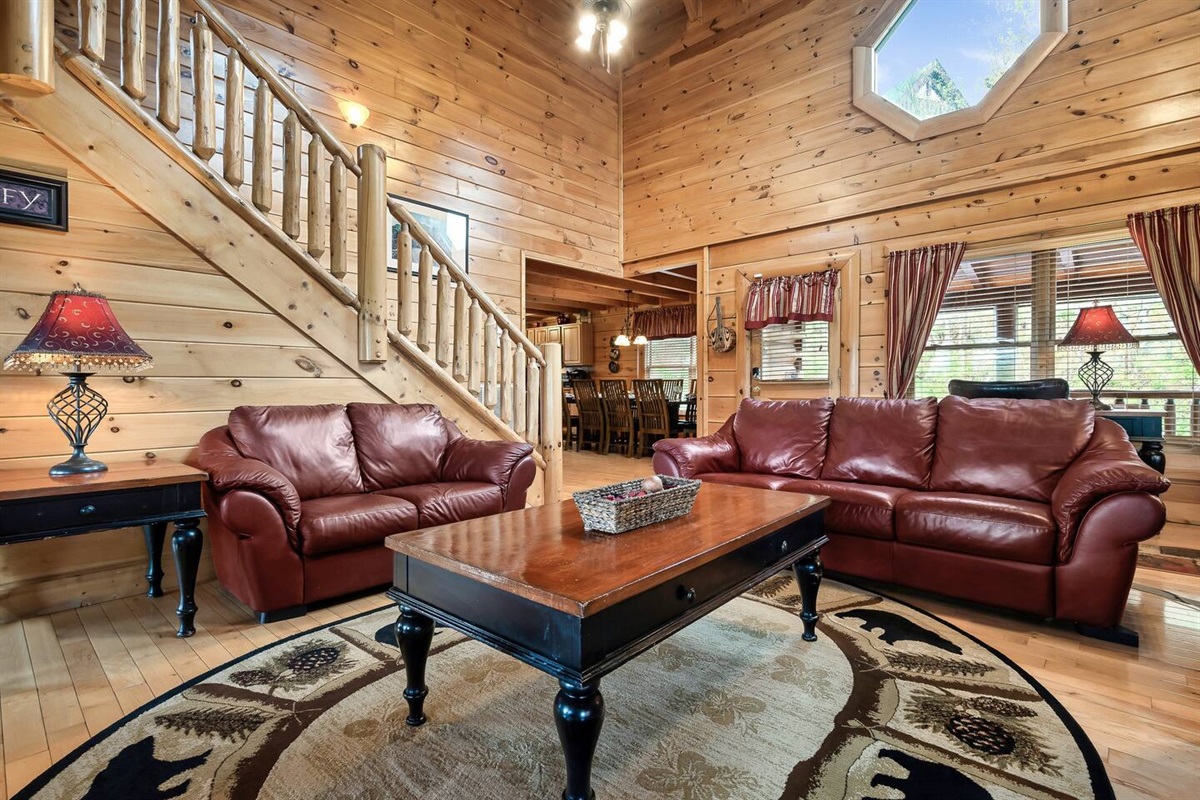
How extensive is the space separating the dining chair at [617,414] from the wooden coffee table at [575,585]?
18.4 ft

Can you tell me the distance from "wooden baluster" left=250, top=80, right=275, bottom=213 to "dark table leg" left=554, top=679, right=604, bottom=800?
298 cm

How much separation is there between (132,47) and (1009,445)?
4.55 meters

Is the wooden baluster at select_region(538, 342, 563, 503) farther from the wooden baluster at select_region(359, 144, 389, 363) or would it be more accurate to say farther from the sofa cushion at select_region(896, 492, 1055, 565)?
the sofa cushion at select_region(896, 492, 1055, 565)

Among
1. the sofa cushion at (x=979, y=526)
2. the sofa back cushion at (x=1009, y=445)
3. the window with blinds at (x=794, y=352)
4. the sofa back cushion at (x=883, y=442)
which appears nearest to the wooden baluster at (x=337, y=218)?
the sofa back cushion at (x=883, y=442)

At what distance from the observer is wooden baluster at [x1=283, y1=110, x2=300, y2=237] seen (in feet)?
9.95

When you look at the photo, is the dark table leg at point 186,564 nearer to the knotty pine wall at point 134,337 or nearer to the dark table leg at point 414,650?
the knotty pine wall at point 134,337

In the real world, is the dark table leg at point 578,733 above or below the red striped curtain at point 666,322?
below

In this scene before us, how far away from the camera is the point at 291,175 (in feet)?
9.99

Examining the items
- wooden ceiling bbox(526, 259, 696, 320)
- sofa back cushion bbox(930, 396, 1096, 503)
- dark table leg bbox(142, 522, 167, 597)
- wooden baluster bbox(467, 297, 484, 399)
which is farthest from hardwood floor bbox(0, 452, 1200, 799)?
wooden ceiling bbox(526, 259, 696, 320)

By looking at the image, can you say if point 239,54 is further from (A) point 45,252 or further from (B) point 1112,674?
(B) point 1112,674

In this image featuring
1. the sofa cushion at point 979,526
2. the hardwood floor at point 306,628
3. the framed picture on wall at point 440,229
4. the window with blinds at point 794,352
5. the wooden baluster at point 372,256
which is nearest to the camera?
the hardwood floor at point 306,628

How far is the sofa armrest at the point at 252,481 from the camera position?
7.29 ft

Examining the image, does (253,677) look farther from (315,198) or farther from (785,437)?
(785,437)

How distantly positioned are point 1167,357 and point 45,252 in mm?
6267
